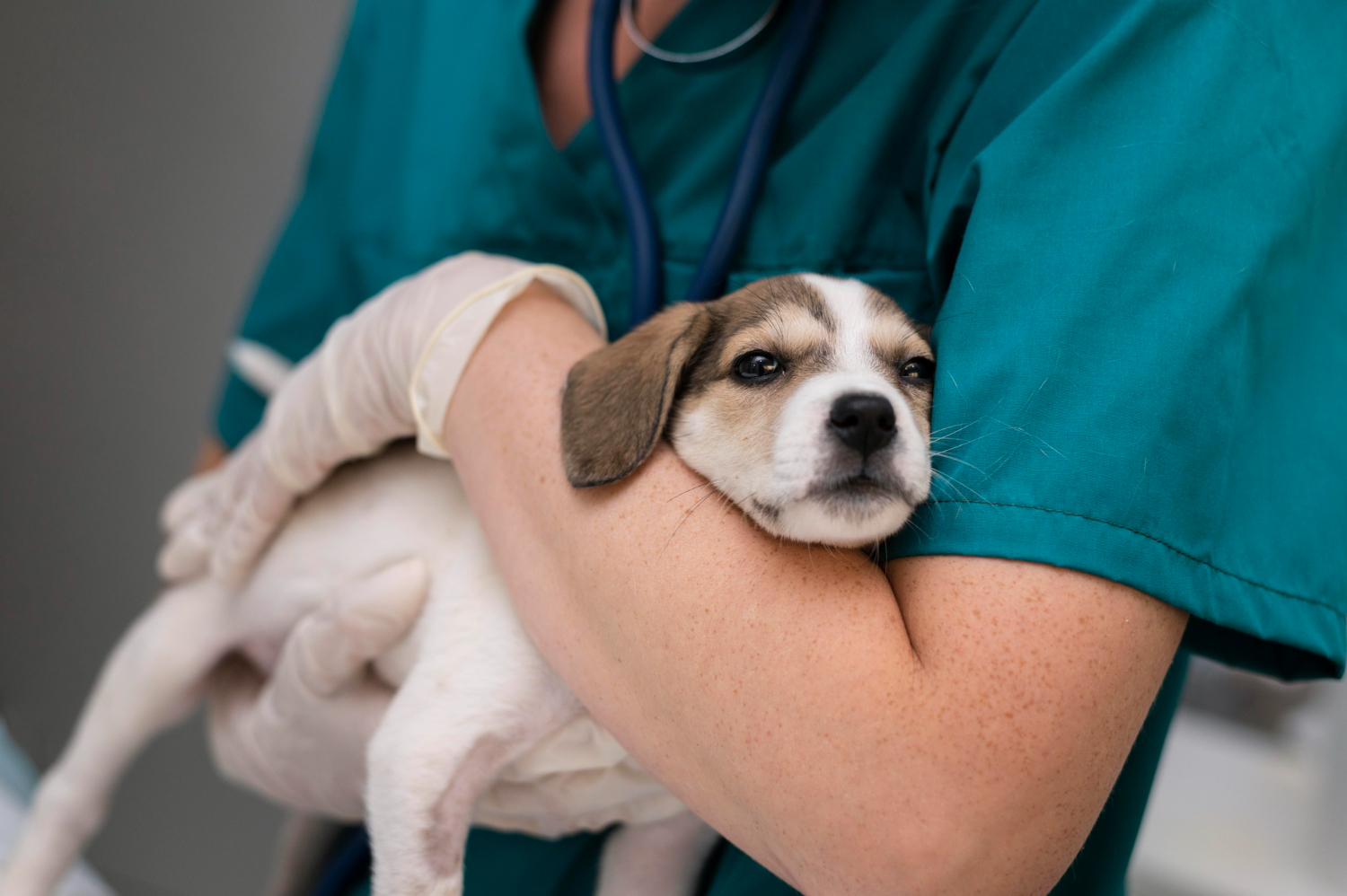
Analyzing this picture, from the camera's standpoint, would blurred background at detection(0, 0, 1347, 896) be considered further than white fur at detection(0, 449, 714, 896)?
Yes

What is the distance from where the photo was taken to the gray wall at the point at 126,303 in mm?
2455

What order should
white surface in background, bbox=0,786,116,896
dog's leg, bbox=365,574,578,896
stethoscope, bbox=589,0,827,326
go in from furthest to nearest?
white surface in background, bbox=0,786,116,896 < stethoscope, bbox=589,0,827,326 < dog's leg, bbox=365,574,578,896

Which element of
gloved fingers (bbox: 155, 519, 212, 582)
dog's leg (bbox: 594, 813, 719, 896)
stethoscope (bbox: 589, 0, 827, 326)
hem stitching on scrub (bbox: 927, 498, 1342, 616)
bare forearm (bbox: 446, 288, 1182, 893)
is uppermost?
stethoscope (bbox: 589, 0, 827, 326)

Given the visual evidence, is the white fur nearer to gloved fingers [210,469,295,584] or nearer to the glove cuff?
gloved fingers [210,469,295,584]

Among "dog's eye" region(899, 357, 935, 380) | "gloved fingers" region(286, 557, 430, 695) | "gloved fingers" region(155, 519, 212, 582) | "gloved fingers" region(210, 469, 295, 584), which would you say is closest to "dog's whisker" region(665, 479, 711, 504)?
"dog's eye" region(899, 357, 935, 380)

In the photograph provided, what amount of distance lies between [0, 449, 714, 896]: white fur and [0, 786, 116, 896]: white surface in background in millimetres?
Answer: 205

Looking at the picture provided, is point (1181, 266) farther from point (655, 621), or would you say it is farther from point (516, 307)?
point (516, 307)

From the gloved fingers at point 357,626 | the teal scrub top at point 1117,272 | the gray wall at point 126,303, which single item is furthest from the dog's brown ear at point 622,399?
the gray wall at point 126,303

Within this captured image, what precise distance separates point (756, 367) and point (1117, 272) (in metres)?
0.42

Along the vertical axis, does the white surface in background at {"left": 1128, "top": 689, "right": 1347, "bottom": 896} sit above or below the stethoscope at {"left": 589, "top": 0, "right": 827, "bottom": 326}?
below

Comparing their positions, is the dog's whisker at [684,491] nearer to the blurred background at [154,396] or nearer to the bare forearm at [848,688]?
the bare forearm at [848,688]

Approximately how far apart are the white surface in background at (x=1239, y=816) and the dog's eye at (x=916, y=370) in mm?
1825

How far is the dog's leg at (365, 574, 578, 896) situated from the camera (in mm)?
1062

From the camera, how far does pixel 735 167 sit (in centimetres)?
131
